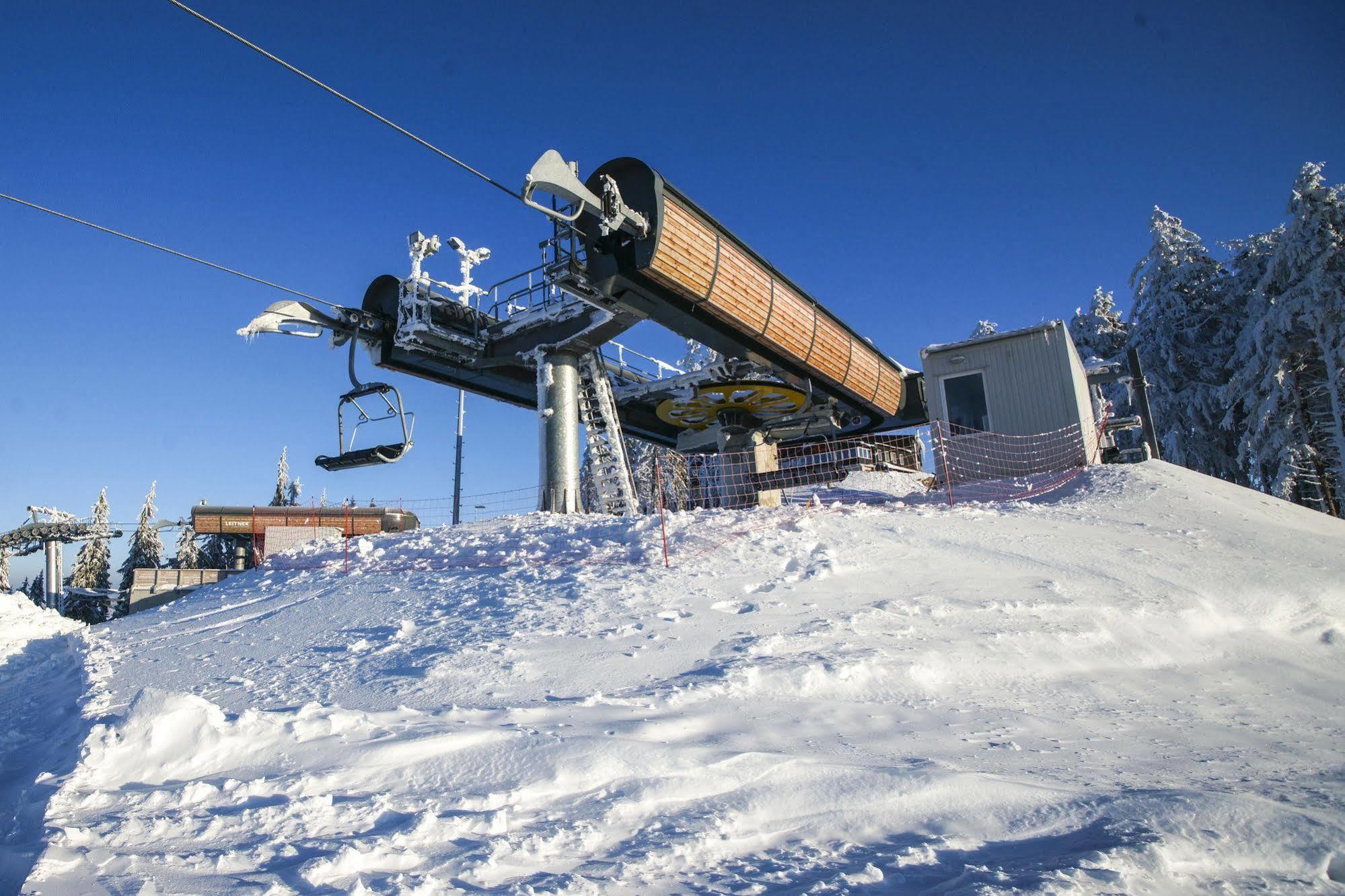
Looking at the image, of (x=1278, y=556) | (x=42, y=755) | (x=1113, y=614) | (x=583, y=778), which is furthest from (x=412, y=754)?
(x=1278, y=556)

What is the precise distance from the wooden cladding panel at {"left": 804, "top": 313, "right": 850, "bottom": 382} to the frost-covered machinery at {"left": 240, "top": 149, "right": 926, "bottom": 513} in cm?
4

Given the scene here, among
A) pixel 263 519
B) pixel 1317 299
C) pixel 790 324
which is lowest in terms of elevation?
pixel 263 519

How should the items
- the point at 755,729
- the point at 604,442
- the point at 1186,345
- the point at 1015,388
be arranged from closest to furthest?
1. the point at 755,729
2. the point at 1015,388
3. the point at 604,442
4. the point at 1186,345

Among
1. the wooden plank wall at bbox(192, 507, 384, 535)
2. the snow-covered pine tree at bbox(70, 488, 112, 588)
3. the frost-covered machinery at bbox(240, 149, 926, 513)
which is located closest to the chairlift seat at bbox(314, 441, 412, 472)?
the frost-covered machinery at bbox(240, 149, 926, 513)

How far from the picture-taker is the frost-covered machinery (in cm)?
1238

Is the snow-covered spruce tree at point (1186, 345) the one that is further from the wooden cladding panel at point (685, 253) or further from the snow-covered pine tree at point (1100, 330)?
the wooden cladding panel at point (685, 253)

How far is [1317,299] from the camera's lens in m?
20.3

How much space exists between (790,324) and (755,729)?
A: 41.0 ft

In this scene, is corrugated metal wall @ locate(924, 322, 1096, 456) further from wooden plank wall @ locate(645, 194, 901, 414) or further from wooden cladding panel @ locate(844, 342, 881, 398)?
wooden plank wall @ locate(645, 194, 901, 414)

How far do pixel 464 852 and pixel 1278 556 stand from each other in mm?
10114

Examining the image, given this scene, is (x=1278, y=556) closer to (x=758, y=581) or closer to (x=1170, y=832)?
(x=758, y=581)

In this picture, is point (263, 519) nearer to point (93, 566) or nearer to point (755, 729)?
point (93, 566)

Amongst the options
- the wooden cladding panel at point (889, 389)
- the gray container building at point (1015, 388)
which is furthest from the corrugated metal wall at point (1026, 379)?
the wooden cladding panel at point (889, 389)

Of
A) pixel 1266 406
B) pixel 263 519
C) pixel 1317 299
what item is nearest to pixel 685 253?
pixel 1317 299
